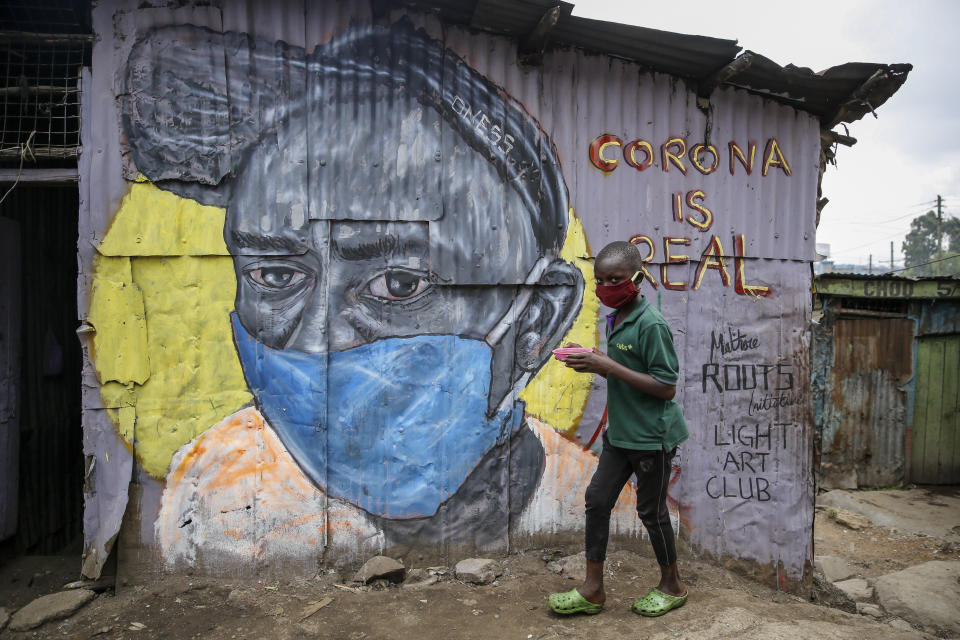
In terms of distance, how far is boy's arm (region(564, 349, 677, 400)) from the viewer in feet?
9.80

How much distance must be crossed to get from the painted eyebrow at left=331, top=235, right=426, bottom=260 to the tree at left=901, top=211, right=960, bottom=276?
2068 inches

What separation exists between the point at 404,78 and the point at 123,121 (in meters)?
1.77

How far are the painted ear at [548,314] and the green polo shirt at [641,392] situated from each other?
39.3 inches

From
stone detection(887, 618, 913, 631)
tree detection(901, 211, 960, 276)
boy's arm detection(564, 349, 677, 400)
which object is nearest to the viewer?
boy's arm detection(564, 349, 677, 400)

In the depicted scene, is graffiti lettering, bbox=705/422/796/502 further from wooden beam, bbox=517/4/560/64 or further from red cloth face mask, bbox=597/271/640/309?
wooden beam, bbox=517/4/560/64

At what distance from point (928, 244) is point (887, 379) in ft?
167

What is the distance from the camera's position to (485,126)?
13.4 ft

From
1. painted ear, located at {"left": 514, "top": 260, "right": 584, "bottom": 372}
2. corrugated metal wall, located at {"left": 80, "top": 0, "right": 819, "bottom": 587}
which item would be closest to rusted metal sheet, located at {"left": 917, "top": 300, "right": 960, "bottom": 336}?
corrugated metal wall, located at {"left": 80, "top": 0, "right": 819, "bottom": 587}

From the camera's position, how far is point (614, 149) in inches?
169

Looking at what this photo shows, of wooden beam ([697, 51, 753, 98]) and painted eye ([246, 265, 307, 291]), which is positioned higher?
wooden beam ([697, 51, 753, 98])

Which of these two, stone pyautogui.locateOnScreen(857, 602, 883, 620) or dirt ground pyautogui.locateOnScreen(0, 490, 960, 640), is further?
stone pyautogui.locateOnScreen(857, 602, 883, 620)

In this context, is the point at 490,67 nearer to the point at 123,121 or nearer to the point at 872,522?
the point at 123,121

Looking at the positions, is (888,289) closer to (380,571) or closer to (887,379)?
(887,379)

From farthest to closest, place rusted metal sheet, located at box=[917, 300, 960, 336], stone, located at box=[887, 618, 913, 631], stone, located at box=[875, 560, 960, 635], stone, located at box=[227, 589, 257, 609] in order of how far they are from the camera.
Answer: rusted metal sheet, located at box=[917, 300, 960, 336] < stone, located at box=[875, 560, 960, 635] < stone, located at box=[887, 618, 913, 631] < stone, located at box=[227, 589, 257, 609]
